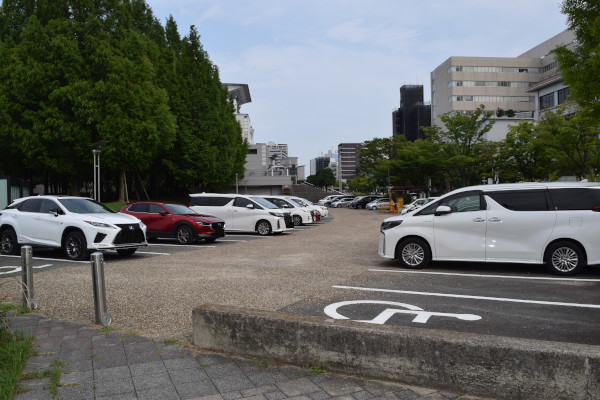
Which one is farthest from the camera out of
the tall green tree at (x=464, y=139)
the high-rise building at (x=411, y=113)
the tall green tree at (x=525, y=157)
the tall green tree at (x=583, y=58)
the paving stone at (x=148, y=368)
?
the high-rise building at (x=411, y=113)

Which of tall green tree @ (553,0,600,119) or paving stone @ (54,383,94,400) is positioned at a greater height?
tall green tree @ (553,0,600,119)

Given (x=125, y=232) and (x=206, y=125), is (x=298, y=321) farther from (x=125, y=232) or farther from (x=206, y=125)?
(x=206, y=125)

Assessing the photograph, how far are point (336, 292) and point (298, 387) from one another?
379cm

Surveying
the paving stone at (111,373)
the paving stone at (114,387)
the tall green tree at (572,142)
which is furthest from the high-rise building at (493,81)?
the paving stone at (114,387)

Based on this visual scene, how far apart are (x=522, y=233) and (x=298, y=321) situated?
6555 mm

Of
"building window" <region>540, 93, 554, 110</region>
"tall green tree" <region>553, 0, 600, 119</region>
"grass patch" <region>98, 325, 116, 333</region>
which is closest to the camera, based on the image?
"grass patch" <region>98, 325, 116, 333</region>

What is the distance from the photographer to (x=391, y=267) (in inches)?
400

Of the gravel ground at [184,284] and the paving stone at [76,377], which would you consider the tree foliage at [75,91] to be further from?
the paving stone at [76,377]

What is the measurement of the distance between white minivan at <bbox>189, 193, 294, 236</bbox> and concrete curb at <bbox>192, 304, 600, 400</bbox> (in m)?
15.0

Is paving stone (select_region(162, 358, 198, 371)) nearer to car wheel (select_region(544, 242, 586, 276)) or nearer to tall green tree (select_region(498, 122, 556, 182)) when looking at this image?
car wheel (select_region(544, 242, 586, 276))

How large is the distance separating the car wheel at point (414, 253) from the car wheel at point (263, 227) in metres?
10.2

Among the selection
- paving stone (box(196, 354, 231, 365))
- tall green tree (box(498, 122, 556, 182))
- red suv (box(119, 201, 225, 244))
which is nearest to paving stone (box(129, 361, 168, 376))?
paving stone (box(196, 354, 231, 365))

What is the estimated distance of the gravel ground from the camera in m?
6.13

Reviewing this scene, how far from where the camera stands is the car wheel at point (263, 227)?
19641 millimetres
